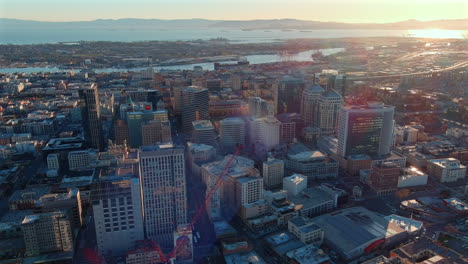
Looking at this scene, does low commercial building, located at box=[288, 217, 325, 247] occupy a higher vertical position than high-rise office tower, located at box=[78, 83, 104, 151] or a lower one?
lower

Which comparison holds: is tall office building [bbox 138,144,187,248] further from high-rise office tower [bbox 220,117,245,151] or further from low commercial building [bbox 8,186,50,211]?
high-rise office tower [bbox 220,117,245,151]

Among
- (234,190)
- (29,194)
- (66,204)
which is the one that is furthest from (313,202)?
(29,194)

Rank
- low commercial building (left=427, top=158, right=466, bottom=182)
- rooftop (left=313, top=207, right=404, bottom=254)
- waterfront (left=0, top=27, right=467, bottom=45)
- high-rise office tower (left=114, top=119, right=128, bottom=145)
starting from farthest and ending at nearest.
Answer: waterfront (left=0, top=27, right=467, bottom=45) < high-rise office tower (left=114, top=119, right=128, bottom=145) < low commercial building (left=427, top=158, right=466, bottom=182) < rooftop (left=313, top=207, right=404, bottom=254)

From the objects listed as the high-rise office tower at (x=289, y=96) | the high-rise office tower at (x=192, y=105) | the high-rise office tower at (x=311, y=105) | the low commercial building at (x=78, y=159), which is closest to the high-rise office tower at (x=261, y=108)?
the high-rise office tower at (x=311, y=105)

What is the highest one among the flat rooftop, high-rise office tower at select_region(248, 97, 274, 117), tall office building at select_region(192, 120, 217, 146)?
high-rise office tower at select_region(248, 97, 274, 117)

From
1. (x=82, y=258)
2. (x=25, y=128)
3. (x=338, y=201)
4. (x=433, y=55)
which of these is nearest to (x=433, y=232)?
(x=338, y=201)

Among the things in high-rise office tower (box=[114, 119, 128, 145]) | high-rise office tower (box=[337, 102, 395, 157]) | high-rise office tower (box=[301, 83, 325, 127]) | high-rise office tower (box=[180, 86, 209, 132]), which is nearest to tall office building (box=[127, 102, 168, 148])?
high-rise office tower (box=[114, 119, 128, 145])
